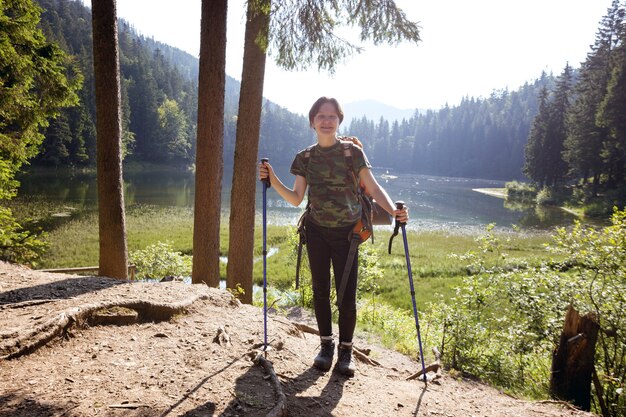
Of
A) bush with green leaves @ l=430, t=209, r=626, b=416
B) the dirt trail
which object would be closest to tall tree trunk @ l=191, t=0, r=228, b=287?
the dirt trail

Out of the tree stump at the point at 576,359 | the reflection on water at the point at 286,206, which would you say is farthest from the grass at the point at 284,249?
the reflection on water at the point at 286,206

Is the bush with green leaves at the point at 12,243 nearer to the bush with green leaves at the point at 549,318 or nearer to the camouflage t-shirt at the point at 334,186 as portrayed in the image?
the camouflage t-shirt at the point at 334,186

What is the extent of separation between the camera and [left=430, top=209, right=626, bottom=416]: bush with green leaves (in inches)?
198

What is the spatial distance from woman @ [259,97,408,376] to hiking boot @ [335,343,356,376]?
0.01 m

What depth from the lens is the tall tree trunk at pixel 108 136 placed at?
6320mm

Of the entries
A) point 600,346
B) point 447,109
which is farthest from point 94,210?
point 447,109

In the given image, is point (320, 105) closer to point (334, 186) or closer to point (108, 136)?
point (334, 186)

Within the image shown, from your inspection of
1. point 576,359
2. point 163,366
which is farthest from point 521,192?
point 163,366

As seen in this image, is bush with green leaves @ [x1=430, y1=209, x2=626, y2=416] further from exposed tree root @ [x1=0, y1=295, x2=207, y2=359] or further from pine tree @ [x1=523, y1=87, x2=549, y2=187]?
pine tree @ [x1=523, y1=87, x2=549, y2=187]

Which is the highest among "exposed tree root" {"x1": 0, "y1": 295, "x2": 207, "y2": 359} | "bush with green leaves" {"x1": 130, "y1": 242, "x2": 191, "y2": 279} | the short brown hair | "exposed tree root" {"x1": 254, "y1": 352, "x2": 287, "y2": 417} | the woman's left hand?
the short brown hair

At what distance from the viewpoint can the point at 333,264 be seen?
397 centimetres

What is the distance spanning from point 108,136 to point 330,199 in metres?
4.85

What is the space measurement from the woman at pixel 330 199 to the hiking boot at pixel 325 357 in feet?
0.03

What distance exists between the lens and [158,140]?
83.8 meters
